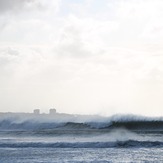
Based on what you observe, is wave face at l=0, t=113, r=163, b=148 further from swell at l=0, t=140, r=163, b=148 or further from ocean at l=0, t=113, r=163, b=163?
swell at l=0, t=140, r=163, b=148

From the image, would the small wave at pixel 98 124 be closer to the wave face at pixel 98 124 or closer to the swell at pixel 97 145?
the wave face at pixel 98 124

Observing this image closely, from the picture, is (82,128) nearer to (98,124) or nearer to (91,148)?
(98,124)

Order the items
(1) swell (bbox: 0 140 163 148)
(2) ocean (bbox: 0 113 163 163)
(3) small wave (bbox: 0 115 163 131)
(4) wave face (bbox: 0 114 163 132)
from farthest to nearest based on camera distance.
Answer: (3) small wave (bbox: 0 115 163 131) < (4) wave face (bbox: 0 114 163 132) < (1) swell (bbox: 0 140 163 148) < (2) ocean (bbox: 0 113 163 163)

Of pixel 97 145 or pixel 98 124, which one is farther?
pixel 98 124

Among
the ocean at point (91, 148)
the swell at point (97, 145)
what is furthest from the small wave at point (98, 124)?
the swell at point (97, 145)

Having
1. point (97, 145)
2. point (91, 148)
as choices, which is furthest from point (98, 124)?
point (91, 148)

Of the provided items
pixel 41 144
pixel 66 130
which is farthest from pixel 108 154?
pixel 66 130

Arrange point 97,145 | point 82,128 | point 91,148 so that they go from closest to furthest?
point 91,148 < point 97,145 < point 82,128

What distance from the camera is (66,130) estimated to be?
46219mm

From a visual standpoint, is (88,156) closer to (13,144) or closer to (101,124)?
(13,144)

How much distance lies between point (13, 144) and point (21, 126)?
22053mm

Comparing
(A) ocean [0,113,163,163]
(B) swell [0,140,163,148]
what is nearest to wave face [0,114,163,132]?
(A) ocean [0,113,163,163]

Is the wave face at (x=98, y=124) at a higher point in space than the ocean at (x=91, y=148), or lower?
higher

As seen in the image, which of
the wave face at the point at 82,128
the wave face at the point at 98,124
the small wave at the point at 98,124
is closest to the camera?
the wave face at the point at 82,128
